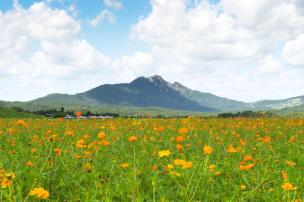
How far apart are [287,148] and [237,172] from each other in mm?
5549

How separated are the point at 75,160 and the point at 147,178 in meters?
1.63

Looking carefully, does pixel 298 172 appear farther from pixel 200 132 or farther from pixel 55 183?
pixel 200 132

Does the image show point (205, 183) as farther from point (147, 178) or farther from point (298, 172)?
point (298, 172)

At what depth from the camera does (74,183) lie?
20.6 ft

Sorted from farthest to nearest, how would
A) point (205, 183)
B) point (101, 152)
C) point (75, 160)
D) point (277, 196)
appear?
point (101, 152) → point (75, 160) → point (205, 183) → point (277, 196)

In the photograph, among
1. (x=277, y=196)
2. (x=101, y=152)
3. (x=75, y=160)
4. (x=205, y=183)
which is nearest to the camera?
(x=277, y=196)

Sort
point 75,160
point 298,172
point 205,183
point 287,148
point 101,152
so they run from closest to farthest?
point 205,183
point 75,160
point 298,172
point 101,152
point 287,148

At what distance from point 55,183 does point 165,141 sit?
6.59 m

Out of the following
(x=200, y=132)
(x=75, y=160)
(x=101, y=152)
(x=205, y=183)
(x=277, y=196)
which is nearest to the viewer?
(x=277, y=196)

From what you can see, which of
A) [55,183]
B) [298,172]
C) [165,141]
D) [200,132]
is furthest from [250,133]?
[55,183]

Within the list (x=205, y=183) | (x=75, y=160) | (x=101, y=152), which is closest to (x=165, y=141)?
(x=101, y=152)

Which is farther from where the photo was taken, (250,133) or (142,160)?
(250,133)

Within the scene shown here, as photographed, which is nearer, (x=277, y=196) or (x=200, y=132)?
(x=277, y=196)

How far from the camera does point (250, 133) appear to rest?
1656 cm
